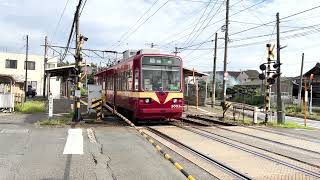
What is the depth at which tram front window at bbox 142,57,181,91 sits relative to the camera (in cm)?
2159

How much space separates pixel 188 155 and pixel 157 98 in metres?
9.09

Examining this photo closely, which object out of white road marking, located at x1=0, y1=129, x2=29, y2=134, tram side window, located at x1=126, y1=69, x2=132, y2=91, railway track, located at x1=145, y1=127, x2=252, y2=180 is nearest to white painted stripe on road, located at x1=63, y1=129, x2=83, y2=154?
white road marking, located at x1=0, y1=129, x2=29, y2=134

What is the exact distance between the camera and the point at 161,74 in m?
21.9

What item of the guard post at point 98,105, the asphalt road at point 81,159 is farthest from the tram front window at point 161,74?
the asphalt road at point 81,159

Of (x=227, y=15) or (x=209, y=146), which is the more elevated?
(x=227, y=15)

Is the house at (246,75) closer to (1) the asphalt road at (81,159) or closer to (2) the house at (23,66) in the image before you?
(2) the house at (23,66)

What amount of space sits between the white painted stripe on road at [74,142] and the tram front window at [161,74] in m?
4.47

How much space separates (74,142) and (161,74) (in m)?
7.88

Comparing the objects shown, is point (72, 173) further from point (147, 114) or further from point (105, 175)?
point (147, 114)

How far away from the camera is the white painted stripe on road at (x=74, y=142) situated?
13.0m

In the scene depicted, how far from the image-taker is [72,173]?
10000 millimetres

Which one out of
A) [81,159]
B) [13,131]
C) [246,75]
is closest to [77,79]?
[13,131]

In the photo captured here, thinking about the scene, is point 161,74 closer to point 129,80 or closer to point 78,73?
point 129,80

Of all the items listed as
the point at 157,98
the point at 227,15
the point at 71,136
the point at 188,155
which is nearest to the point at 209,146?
the point at 188,155
